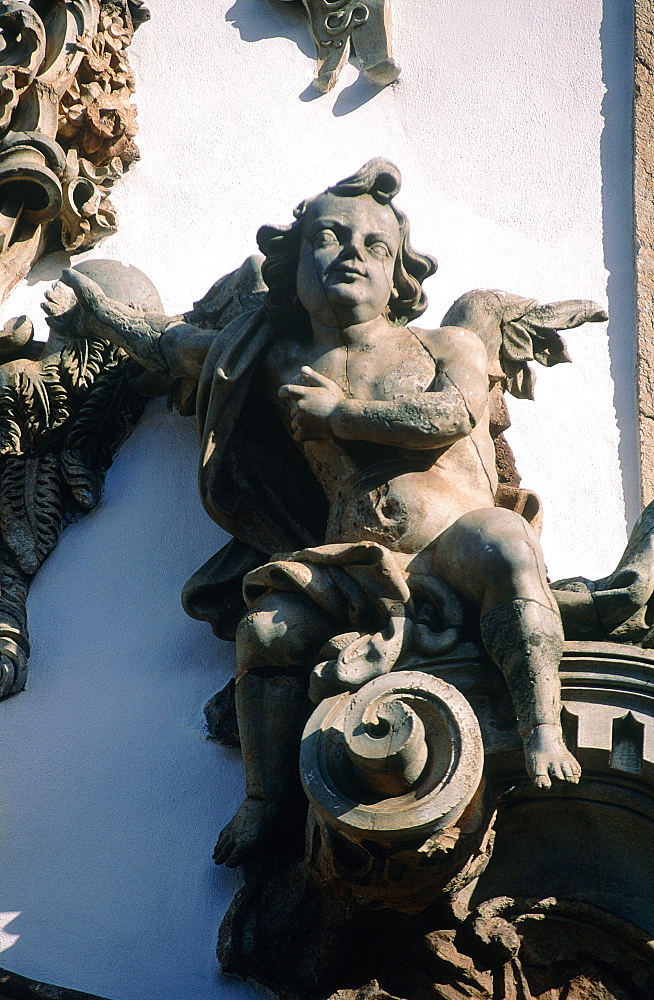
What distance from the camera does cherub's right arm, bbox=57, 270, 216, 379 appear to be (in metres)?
5.02

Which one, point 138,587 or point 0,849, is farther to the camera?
point 138,587

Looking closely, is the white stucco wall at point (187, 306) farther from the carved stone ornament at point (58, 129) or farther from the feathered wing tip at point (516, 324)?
the feathered wing tip at point (516, 324)

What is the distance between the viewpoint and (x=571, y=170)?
622 centimetres

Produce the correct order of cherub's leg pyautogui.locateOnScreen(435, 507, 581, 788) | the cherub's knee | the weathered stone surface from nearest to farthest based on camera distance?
cherub's leg pyautogui.locateOnScreen(435, 507, 581, 788)
the cherub's knee
the weathered stone surface

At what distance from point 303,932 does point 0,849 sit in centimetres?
96

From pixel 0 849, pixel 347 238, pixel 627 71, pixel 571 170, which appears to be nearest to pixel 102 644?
pixel 0 849

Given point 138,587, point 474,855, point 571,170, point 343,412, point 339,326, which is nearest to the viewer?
point 474,855

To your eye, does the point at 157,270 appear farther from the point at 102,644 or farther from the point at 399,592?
the point at 399,592

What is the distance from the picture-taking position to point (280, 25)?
21.7ft

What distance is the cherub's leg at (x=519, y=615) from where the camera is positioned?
370cm

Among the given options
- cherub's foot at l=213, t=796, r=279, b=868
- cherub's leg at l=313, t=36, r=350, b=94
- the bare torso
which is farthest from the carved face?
cherub's leg at l=313, t=36, r=350, b=94

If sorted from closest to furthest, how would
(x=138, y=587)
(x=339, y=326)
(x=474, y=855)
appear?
1. (x=474, y=855)
2. (x=339, y=326)
3. (x=138, y=587)

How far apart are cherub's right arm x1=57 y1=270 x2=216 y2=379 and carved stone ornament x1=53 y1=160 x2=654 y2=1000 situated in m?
0.30

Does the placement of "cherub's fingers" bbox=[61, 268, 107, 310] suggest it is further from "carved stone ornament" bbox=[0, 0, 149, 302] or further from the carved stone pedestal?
the carved stone pedestal
